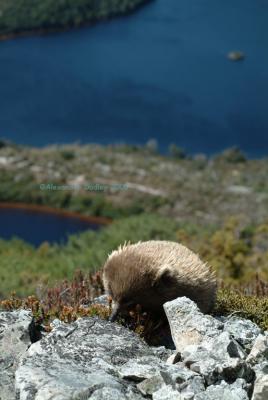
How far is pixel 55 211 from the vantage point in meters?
30.3

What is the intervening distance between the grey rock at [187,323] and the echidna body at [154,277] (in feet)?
0.92

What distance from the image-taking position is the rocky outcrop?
14.6 ft

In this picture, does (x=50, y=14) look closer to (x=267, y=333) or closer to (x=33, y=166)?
(x=33, y=166)

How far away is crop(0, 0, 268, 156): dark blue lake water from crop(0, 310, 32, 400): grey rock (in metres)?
41.5

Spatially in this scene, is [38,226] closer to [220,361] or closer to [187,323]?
[187,323]

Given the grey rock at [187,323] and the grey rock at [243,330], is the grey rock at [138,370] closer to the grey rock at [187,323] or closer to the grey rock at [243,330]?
the grey rock at [187,323]

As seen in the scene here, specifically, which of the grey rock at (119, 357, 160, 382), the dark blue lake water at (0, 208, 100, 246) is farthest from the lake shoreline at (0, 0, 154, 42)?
the grey rock at (119, 357, 160, 382)

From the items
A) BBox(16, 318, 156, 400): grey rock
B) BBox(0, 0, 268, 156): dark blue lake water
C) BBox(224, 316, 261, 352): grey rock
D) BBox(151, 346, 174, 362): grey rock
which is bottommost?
BBox(0, 0, 268, 156): dark blue lake water

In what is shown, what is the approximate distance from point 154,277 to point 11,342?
4.03 feet

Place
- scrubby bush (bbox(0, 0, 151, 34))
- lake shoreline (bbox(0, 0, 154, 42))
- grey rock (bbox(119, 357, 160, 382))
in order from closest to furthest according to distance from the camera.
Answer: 1. grey rock (bbox(119, 357, 160, 382))
2. lake shoreline (bbox(0, 0, 154, 42))
3. scrubby bush (bbox(0, 0, 151, 34))

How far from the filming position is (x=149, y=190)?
109 ft

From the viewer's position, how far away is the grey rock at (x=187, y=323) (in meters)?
5.38

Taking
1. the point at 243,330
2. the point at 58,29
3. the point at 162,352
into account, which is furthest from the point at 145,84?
the point at 162,352

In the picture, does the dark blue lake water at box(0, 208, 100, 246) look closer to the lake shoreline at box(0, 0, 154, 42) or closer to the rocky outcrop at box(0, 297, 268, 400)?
the rocky outcrop at box(0, 297, 268, 400)
